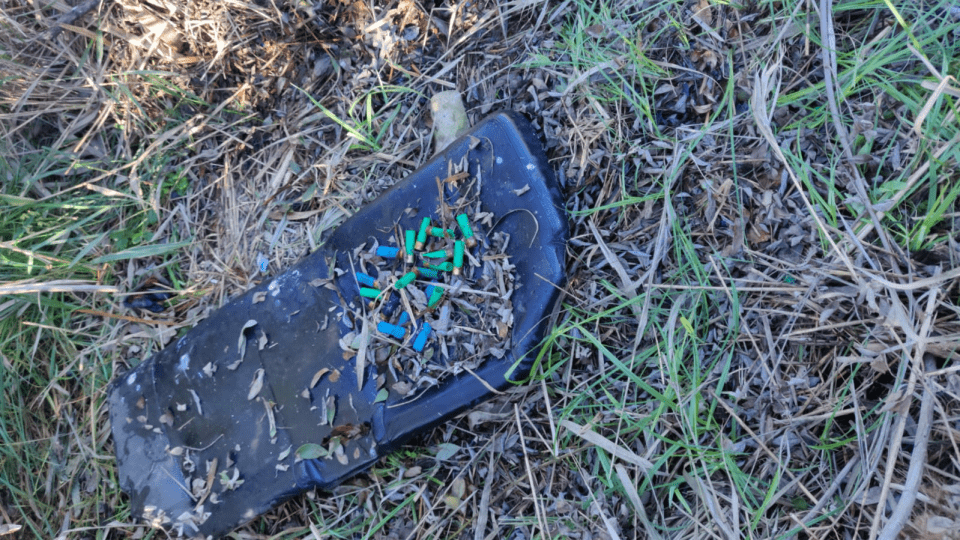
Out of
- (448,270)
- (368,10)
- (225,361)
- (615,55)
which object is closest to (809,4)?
(615,55)

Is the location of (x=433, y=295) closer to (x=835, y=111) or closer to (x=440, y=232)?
(x=440, y=232)

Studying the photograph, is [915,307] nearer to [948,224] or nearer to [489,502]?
[948,224]

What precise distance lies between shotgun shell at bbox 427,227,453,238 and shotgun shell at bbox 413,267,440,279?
0.38ft

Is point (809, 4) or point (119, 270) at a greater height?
point (809, 4)

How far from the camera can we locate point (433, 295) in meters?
1.88

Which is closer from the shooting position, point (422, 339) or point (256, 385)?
point (422, 339)

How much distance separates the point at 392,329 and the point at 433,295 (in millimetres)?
174

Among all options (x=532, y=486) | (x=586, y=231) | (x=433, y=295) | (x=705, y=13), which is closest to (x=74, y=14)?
(x=433, y=295)

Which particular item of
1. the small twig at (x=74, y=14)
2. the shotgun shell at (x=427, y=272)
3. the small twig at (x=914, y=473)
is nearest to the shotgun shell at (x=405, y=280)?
the shotgun shell at (x=427, y=272)

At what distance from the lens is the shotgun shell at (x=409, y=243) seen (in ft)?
6.34

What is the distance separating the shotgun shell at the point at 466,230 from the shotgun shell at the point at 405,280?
21cm

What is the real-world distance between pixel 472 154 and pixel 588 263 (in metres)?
0.53

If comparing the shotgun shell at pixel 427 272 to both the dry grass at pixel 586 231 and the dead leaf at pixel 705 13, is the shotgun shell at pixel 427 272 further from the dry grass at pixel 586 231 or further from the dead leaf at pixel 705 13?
the dead leaf at pixel 705 13

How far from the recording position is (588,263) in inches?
71.4
